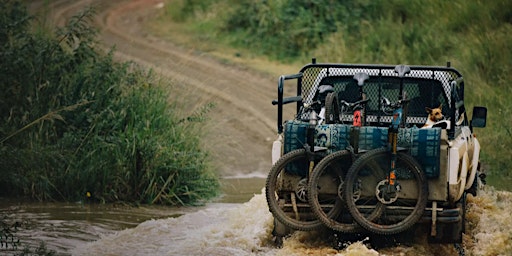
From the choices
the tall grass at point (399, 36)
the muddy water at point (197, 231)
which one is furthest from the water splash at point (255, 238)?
the tall grass at point (399, 36)

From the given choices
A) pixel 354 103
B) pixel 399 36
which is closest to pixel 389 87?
pixel 354 103

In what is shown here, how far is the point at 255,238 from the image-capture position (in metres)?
9.82

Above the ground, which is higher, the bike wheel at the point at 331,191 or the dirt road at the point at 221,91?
the dirt road at the point at 221,91

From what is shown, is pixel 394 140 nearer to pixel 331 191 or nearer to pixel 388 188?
pixel 388 188

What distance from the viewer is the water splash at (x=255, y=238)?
914cm

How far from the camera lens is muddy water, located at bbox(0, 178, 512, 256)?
30.2 ft

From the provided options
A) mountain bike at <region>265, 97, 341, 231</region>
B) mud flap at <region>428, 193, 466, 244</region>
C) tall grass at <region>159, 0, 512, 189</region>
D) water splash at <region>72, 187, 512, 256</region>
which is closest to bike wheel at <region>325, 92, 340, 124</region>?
mountain bike at <region>265, 97, 341, 231</region>

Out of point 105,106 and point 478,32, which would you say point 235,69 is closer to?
point 478,32

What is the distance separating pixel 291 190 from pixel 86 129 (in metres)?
4.66

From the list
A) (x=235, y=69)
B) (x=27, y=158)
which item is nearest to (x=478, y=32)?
(x=235, y=69)

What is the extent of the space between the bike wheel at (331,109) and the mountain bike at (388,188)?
0.64 metres

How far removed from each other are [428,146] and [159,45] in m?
16.8

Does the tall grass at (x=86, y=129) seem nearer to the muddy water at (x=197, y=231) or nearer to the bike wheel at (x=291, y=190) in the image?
the muddy water at (x=197, y=231)

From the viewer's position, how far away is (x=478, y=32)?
19.5m
